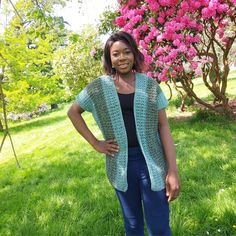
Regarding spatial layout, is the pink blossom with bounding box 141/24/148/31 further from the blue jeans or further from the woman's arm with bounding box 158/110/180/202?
the blue jeans

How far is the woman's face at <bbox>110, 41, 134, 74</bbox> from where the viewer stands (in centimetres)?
211

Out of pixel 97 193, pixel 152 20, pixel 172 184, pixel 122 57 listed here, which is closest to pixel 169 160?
pixel 172 184

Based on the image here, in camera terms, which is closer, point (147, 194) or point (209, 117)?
point (147, 194)

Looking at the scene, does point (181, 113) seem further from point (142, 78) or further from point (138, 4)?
point (142, 78)

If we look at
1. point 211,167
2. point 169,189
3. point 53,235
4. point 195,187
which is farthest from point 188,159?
point 169,189

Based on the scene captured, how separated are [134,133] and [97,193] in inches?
79.3

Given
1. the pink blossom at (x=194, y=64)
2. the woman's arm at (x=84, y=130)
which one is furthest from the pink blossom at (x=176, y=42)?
the woman's arm at (x=84, y=130)

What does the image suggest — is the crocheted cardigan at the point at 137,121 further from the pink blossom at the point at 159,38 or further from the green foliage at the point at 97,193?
the pink blossom at the point at 159,38

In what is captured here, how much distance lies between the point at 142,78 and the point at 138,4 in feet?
16.1

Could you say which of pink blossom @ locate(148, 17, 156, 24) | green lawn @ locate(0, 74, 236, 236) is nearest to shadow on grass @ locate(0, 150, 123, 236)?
green lawn @ locate(0, 74, 236, 236)

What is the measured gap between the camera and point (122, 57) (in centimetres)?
210

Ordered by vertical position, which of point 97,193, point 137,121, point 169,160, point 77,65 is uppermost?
point 137,121

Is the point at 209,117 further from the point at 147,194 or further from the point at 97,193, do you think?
the point at 147,194

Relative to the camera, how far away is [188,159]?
4.71 metres
